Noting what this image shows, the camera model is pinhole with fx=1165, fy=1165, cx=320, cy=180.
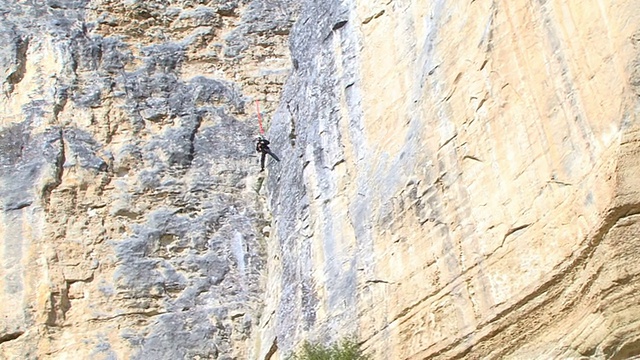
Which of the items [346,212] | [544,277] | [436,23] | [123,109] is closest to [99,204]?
[123,109]

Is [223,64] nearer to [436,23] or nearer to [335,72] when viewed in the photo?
[335,72]

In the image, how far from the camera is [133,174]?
14.0 meters

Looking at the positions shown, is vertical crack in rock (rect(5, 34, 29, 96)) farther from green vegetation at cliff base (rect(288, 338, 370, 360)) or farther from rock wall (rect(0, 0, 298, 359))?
green vegetation at cliff base (rect(288, 338, 370, 360))

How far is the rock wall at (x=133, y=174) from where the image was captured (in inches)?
505

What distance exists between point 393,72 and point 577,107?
2959 mm

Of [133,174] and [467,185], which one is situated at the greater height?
[133,174]

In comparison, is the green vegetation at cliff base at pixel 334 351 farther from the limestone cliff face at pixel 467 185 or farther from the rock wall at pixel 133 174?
the rock wall at pixel 133 174

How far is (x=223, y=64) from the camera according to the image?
15.4m

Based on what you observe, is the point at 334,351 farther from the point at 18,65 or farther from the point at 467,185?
the point at 18,65

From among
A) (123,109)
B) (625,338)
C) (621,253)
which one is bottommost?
(625,338)

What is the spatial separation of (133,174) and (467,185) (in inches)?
229

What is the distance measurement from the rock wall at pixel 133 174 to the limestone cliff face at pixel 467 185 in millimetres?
1245

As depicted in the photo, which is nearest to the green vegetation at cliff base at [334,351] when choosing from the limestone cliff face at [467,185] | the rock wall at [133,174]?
the limestone cliff face at [467,185]

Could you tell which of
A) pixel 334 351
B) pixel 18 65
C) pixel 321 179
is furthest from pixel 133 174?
pixel 334 351
